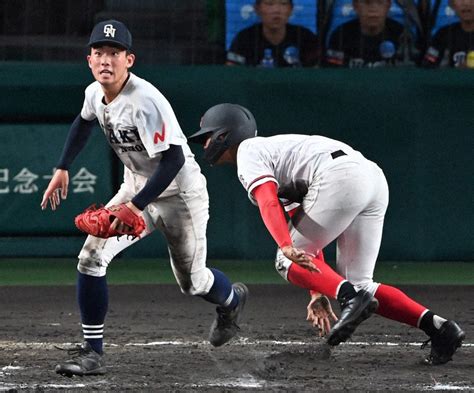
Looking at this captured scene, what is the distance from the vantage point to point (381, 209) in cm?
593

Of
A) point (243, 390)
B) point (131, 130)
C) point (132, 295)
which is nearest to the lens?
point (243, 390)

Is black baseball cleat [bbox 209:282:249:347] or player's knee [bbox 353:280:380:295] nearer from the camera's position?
player's knee [bbox 353:280:380:295]

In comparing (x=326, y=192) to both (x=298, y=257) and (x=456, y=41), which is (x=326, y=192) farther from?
(x=456, y=41)

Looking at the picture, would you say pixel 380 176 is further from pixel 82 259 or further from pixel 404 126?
pixel 404 126

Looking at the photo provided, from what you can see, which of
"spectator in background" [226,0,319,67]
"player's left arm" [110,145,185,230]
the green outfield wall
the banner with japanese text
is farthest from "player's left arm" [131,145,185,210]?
"spectator in background" [226,0,319,67]

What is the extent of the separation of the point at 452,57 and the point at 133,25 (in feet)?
9.18

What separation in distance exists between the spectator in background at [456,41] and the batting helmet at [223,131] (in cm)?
479

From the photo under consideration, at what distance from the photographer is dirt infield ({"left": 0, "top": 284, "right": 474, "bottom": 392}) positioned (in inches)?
214

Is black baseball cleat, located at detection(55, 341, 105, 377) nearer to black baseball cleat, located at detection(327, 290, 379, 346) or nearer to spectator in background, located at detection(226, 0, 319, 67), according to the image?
black baseball cleat, located at detection(327, 290, 379, 346)

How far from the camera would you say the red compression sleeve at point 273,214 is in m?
5.45

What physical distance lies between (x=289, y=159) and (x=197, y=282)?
87 cm

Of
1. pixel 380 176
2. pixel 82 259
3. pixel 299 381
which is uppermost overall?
pixel 380 176

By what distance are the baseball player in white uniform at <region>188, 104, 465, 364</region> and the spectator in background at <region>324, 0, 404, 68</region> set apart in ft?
15.0

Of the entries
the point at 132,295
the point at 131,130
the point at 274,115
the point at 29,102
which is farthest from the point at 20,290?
the point at 131,130
